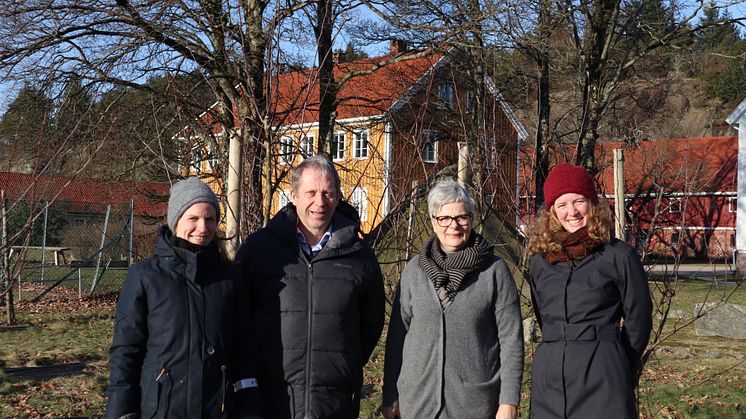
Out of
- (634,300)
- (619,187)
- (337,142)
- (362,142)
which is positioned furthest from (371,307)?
(362,142)

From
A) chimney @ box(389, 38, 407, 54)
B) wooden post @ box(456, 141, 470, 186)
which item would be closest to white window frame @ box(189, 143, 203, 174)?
wooden post @ box(456, 141, 470, 186)

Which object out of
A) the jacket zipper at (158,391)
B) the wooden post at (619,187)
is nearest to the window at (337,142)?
the wooden post at (619,187)

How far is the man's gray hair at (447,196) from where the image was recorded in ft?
11.1

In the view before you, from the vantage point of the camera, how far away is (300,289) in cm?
321

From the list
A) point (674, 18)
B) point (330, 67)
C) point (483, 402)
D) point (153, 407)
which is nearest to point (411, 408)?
point (483, 402)

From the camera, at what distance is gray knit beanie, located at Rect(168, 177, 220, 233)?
10.1ft

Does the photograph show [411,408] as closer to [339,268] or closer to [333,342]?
[333,342]

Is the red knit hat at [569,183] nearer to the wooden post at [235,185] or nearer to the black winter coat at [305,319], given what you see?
the black winter coat at [305,319]

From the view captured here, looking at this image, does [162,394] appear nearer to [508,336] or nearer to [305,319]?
[305,319]

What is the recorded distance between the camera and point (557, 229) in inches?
136

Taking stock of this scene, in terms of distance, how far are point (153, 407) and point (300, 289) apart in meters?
0.74

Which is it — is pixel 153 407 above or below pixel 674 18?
below

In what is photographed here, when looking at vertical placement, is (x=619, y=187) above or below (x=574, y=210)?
above

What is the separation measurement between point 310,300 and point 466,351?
696 millimetres
